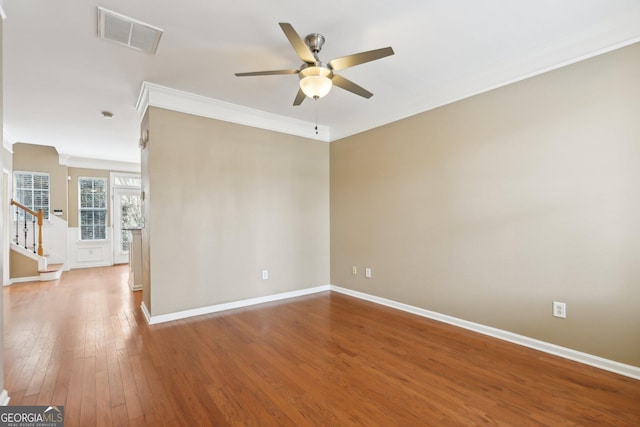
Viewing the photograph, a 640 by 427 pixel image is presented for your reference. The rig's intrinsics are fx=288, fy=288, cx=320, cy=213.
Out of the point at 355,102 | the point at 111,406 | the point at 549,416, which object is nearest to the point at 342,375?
the point at 549,416

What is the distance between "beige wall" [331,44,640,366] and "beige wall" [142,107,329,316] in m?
1.27

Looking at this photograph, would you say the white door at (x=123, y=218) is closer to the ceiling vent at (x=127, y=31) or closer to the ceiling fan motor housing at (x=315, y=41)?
the ceiling vent at (x=127, y=31)

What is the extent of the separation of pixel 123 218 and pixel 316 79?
8.07m

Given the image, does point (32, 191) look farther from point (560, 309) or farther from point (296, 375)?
point (560, 309)

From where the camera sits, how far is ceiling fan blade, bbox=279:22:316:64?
72.0 inches

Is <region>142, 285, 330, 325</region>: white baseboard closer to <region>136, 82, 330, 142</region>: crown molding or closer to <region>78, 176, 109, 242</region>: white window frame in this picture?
<region>136, 82, 330, 142</region>: crown molding

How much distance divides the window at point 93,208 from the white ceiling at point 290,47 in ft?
13.3

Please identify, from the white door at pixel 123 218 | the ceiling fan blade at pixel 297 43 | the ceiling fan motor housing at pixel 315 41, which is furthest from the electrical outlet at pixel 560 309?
the white door at pixel 123 218

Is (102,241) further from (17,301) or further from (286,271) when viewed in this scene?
(286,271)

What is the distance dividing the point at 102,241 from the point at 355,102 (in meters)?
7.67

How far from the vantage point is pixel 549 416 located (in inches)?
71.4

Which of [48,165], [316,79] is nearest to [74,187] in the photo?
[48,165]

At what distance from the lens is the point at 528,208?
9.09 ft

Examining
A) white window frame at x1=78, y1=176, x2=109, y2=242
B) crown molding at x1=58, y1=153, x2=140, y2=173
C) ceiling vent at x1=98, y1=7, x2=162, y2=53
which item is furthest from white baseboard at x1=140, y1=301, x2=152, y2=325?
crown molding at x1=58, y1=153, x2=140, y2=173
